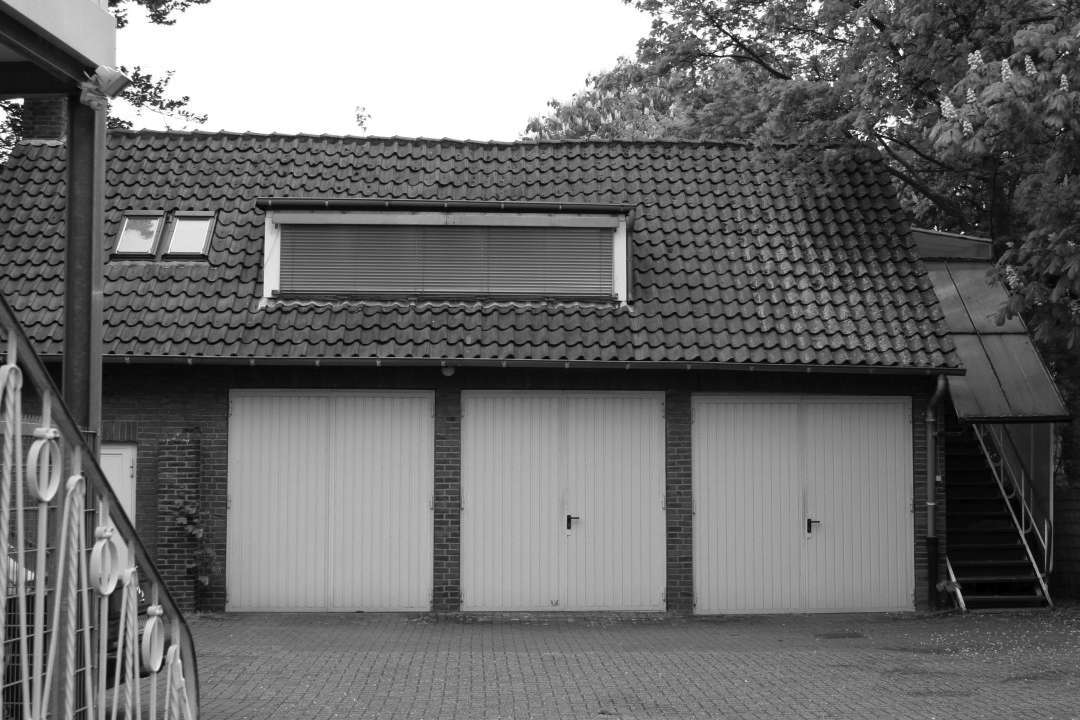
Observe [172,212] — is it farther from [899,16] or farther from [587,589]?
[899,16]

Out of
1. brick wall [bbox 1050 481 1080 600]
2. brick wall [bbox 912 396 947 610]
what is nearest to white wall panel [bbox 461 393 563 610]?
brick wall [bbox 912 396 947 610]

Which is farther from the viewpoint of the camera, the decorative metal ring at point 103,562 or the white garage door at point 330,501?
the white garage door at point 330,501

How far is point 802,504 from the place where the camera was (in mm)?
16297

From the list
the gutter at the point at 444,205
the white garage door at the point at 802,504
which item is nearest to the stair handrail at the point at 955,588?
the white garage door at the point at 802,504

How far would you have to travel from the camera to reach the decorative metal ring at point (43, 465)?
4637 millimetres

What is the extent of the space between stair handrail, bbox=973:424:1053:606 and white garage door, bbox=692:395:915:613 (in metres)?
1.85

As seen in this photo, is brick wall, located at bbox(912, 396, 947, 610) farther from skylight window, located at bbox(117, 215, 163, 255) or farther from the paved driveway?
skylight window, located at bbox(117, 215, 163, 255)

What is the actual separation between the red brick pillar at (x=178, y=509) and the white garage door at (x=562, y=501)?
3.27m

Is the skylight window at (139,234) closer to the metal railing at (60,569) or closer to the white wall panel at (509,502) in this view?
the white wall panel at (509,502)

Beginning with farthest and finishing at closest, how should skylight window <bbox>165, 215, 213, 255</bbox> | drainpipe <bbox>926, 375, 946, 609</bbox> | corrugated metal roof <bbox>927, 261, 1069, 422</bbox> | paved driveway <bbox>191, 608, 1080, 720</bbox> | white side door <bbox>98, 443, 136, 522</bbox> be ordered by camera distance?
corrugated metal roof <bbox>927, 261, 1069, 422</bbox>, skylight window <bbox>165, 215, 213, 255</bbox>, drainpipe <bbox>926, 375, 946, 609</bbox>, white side door <bbox>98, 443, 136, 522</bbox>, paved driveway <bbox>191, 608, 1080, 720</bbox>

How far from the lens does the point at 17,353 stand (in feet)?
16.0

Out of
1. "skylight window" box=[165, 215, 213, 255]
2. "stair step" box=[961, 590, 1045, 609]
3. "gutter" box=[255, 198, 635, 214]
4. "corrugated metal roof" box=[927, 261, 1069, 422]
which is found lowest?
"stair step" box=[961, 590, 1045, 609]

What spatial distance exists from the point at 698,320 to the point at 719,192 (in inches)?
118

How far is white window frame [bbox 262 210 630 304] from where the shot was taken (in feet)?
53.7
